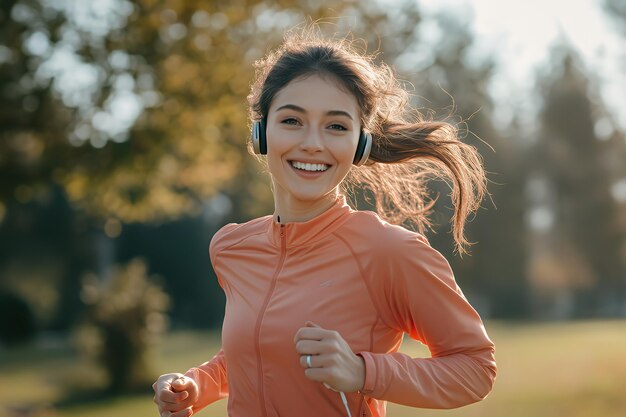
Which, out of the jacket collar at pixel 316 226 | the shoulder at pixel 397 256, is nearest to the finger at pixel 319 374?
the shoulder at pixel 397 256

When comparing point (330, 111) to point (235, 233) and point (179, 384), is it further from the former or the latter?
point (179, 384)

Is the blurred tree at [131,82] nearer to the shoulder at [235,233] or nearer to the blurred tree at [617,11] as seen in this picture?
the blurred tree at [617,11]

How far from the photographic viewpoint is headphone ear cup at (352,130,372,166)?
2.95 meters

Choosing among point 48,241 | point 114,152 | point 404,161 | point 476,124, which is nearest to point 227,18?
point 114,152

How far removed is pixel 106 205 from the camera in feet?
47.5

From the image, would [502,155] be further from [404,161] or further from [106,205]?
[404,161]

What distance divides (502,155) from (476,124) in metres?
2.98

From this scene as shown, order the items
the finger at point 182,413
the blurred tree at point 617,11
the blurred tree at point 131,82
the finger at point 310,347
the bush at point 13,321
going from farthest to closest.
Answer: the bush at point 13,321
the blurred tree at point 617,11
the blurred tree at point 131,82
the finger at point 182,413
the finger at point 310,347

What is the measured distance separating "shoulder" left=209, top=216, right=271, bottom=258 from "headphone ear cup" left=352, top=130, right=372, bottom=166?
16.2 inches

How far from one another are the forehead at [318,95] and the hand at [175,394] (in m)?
0.91

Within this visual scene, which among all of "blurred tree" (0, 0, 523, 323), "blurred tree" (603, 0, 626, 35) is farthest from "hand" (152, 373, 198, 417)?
"blurred tree" (603, 0, 626, 35)

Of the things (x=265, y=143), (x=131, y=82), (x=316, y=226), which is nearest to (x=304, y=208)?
(x=316, y=226)

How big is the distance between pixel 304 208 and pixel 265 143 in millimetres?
242

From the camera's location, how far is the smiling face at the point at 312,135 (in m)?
2.84
